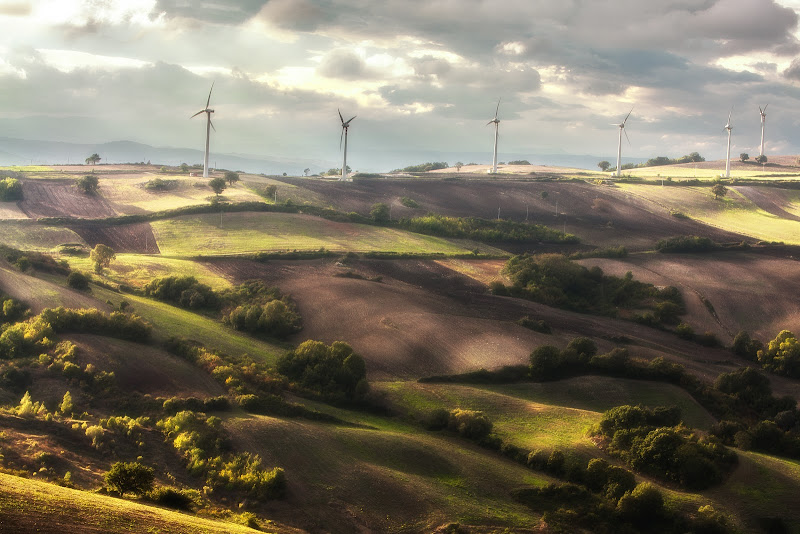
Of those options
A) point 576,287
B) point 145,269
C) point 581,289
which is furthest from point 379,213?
point 145,269

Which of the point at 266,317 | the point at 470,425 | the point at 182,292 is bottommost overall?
the point at 470,425

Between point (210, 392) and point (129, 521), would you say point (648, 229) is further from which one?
point (129, 521)

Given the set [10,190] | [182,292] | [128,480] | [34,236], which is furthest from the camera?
[10,190]

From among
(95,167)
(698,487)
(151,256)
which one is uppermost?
(95,167)

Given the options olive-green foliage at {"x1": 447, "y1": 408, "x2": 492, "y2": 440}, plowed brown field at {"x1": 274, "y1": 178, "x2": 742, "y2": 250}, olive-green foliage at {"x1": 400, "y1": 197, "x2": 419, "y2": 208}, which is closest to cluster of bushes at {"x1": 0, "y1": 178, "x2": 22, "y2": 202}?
plowed brown field at {"x1": 274, "y1": 178, "x2": 742, "y2": 250}

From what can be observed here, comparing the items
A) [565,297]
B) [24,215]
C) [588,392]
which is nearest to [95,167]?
[24,215]

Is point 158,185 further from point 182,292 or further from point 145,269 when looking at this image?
point 182,292

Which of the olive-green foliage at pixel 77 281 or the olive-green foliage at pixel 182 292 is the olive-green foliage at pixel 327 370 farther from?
the olive-green foliage at pixel 77 281
